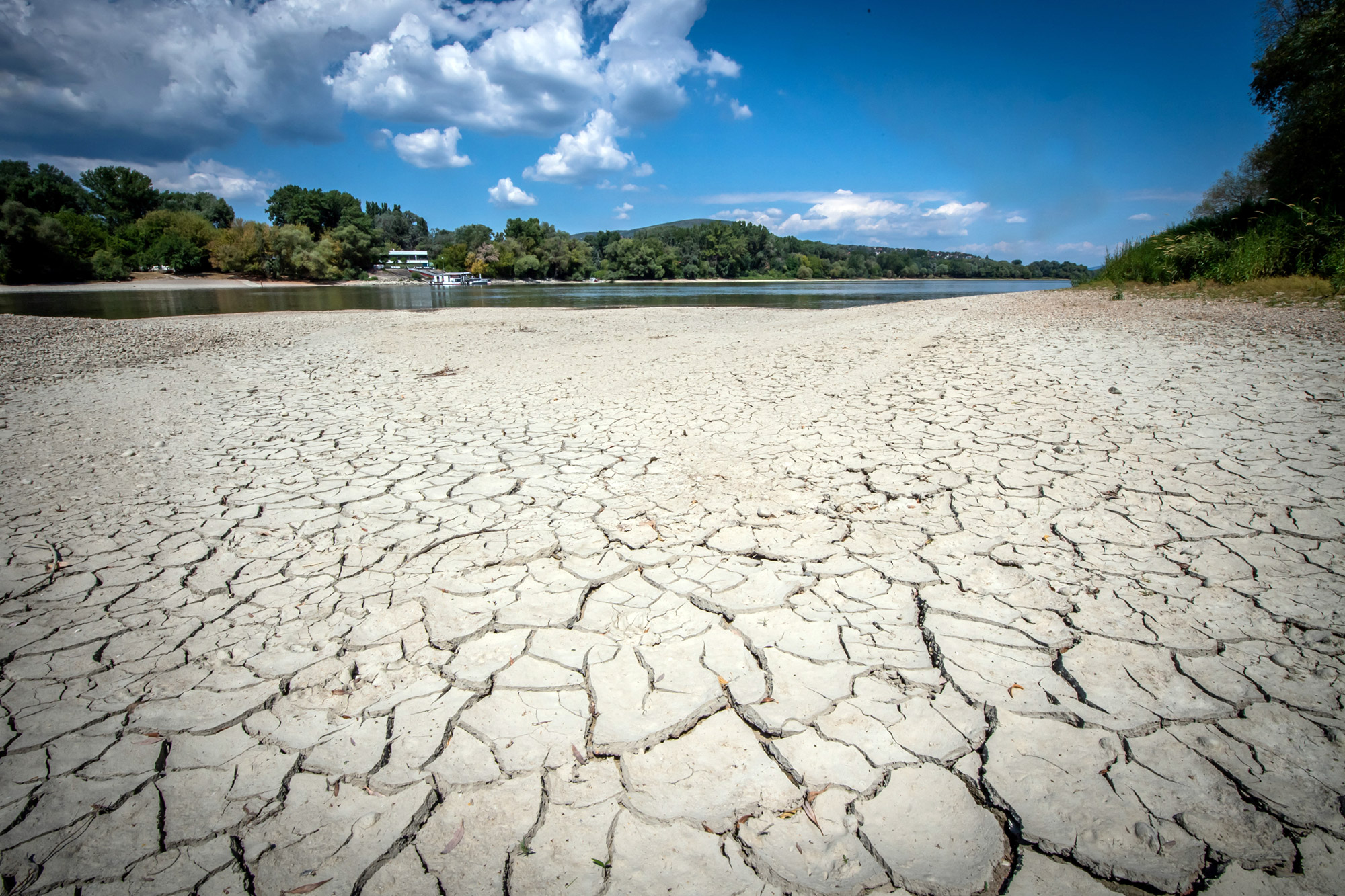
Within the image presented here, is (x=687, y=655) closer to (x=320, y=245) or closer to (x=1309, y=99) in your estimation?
(x=1309, y=99)

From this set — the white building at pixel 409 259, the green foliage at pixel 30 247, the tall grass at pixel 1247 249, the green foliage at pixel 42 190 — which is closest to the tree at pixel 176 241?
the green foliage at pixel 42 190

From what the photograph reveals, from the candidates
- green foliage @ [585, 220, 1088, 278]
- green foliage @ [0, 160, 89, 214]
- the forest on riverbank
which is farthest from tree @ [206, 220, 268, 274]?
green foliage @ [585, 220, 1088, 278]

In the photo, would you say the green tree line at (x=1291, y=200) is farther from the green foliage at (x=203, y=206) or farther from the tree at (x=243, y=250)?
the green foliage at (x=203, y=206)

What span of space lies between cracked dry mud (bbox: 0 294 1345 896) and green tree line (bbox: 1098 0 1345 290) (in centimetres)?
863

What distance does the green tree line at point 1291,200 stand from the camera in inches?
398

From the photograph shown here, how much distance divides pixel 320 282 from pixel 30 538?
60.6m

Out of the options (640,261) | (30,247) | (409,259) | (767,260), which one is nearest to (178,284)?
(30,247)

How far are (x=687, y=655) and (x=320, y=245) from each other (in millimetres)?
63604

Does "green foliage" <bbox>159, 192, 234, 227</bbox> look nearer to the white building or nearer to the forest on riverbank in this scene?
the forest on riverbank

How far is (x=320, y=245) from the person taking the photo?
5231 centimetres

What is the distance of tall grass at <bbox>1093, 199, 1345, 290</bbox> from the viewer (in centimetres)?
973

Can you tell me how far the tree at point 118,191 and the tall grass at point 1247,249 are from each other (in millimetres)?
94063

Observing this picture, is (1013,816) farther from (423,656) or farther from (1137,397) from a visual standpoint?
(1137,397)

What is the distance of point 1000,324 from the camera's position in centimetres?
964
